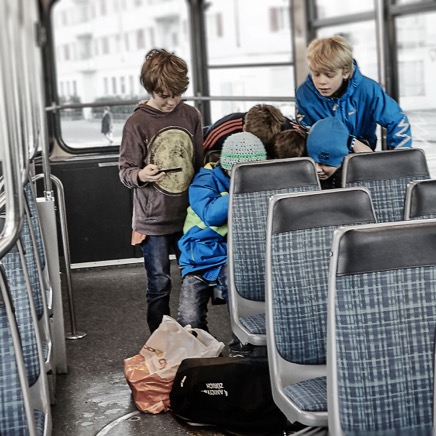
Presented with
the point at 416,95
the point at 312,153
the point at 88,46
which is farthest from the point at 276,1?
the point at 312,153

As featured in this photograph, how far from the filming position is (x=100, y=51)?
676 cm

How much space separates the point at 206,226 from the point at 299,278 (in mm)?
1058

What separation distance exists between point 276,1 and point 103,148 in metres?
1.74

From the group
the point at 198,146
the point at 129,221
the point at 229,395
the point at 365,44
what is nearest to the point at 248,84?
the point at 365,44

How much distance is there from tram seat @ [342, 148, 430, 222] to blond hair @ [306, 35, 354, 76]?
0.60m

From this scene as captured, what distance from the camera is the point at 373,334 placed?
6.63ft

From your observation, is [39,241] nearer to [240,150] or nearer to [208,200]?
[208,200]

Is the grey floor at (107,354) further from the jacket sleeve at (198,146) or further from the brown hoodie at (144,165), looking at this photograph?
the jacket sleeve at (198,146)

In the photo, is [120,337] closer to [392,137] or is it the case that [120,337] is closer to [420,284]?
[392,137]

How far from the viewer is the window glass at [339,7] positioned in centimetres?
584

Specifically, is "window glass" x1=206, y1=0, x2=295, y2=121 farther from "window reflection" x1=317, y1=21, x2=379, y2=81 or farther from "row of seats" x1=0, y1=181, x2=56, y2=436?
"row of seats" x1=0, y1=181, x2=56, y2=436

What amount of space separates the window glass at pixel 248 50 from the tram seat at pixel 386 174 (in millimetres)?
3341

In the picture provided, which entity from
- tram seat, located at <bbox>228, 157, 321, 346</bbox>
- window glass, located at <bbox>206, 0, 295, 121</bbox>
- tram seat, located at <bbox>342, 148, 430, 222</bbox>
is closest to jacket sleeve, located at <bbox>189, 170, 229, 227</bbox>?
tram seat, located at <bbox>228, 157, 321, 346</bbox>

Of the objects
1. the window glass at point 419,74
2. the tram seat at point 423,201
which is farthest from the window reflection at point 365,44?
the tram seat at point 423,201
